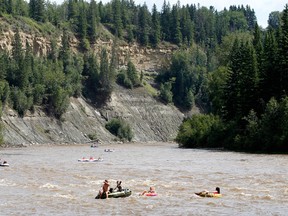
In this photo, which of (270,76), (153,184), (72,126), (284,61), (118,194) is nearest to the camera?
(118,194)

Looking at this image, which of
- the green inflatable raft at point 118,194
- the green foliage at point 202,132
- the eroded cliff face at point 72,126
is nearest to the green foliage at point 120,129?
the eroded cliff face at point 72,126

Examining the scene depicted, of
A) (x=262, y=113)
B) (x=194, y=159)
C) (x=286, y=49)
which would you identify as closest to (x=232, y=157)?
(x=194, y=159)

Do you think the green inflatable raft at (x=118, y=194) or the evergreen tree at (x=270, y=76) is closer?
the green inflatable raft at (x=118, y=194)

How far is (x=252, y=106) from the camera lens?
107m

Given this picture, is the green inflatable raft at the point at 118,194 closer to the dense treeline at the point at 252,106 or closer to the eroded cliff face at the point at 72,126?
the dense treeline at the point at 252,106

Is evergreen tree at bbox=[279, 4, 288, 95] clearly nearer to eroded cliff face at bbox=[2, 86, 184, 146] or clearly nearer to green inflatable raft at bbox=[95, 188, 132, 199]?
green inflatable raft at bbox=[95, 188, 132, 199]

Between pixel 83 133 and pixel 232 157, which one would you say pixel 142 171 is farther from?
pixel 83 133

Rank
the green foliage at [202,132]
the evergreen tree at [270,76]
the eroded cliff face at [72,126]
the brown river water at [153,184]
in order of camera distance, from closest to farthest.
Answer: the brown river water at [153,184]
the evergreen tree at [270,76]
the green foliage at [202,132]
the eroded cliff face at [72,126]

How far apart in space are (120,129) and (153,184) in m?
128

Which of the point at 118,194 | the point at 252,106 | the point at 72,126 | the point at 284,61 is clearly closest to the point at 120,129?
the point at 72,126

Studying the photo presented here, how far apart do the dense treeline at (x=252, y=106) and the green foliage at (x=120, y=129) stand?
55.8 meters

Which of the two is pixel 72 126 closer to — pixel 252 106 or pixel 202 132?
pixel 202 132

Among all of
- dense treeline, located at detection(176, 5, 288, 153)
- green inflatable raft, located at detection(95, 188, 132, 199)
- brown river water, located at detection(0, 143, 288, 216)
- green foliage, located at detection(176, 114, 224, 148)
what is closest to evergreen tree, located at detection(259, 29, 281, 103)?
dense treeline, located at detection(176, 5, 288, 153)

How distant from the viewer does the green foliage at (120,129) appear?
7197 inches
